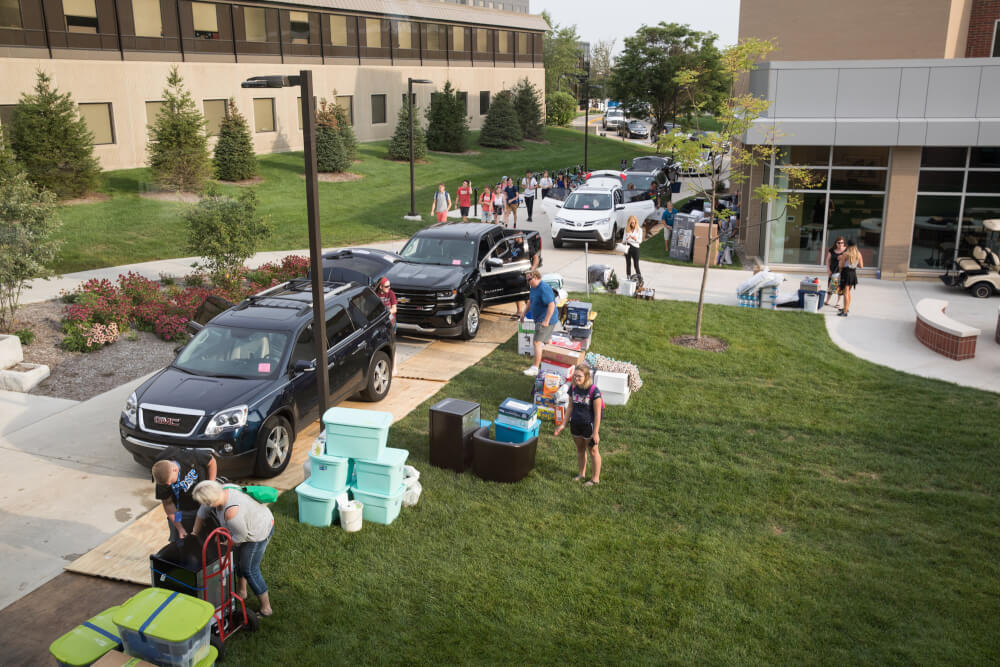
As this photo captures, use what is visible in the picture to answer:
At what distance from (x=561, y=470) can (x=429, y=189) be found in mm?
27003

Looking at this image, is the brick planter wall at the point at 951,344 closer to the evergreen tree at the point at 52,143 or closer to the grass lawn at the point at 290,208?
the grass lawn at the point at 290,208

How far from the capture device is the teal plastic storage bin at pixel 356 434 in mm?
8188

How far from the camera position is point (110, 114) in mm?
31594

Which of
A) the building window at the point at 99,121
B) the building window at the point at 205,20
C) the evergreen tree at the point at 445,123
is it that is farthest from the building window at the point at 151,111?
the evergreen tree at the point at 445,123

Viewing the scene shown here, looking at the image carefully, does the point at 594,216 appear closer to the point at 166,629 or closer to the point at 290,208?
the point at 290,208

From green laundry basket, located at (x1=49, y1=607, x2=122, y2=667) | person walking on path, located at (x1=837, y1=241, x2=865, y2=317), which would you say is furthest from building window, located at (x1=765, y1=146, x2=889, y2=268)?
green laundry basket, located at (x1=49, y1=607, x2=122, y2=667)

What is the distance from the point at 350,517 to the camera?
321 inches

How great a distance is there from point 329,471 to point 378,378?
3756 mm

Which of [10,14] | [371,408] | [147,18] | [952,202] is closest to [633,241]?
[952,202]

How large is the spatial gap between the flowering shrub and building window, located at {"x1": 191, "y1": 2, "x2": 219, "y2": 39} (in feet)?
77.9

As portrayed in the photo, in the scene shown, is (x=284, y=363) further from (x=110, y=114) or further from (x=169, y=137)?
(x=110, y=114)

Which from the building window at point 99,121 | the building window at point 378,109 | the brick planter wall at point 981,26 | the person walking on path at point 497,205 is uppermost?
the brick planter wall at point 981,26

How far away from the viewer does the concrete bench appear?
46.5ft

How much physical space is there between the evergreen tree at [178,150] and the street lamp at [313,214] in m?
21.1
